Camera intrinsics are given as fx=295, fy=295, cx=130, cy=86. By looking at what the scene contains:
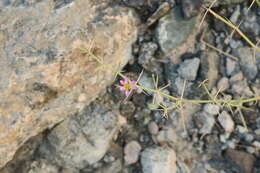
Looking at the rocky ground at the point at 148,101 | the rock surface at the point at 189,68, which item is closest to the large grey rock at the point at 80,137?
the rocky ground at the point at 148,101

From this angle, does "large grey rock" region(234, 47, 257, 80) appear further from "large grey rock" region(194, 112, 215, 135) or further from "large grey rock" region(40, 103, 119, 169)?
"large grey rock" region(40, 103, 119, 169)

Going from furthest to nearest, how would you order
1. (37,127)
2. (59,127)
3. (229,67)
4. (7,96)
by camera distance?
(229,67)
(59,127)
(37,127)
(7,96)

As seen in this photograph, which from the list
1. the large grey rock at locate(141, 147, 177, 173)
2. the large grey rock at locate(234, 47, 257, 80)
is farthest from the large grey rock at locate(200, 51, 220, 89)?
the large grey rock at locate(141, 147, 177, 173)

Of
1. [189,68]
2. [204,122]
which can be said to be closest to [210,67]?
[189,68]

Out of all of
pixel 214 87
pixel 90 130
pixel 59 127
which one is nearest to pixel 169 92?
pixel 214 87

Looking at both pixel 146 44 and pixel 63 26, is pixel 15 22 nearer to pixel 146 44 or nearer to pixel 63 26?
pixel 63 26

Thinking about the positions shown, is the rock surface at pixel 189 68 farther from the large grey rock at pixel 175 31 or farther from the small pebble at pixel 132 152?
the small pebble at pixel 132 152

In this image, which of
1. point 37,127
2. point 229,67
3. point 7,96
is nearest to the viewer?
point 7,96
